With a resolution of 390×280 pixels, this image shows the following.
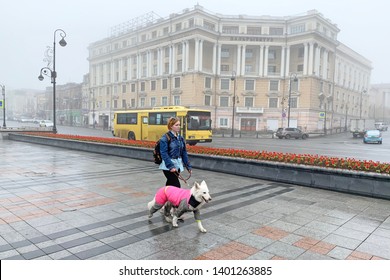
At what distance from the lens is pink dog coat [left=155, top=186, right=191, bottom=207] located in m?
5.23

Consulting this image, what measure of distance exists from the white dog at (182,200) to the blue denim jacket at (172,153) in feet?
1.44

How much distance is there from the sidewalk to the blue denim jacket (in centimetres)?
108

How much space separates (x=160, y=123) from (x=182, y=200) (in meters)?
20.0

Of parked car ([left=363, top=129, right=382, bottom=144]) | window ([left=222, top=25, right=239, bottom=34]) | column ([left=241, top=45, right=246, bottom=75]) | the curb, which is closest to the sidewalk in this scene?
the curb

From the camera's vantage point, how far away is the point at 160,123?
81.7ft

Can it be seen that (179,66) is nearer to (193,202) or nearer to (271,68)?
(271,68)

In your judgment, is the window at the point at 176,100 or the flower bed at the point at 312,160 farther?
the window at the point at 176,100

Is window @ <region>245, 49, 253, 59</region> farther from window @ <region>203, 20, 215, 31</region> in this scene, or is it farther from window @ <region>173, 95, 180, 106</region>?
window @ <region>173, 95, 180, 106</region>

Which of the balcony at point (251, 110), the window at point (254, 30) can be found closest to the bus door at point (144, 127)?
the balcony at point (251, 110)

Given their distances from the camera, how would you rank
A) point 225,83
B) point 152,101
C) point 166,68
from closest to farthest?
point 225,83 < point 166,68 < point 152,101

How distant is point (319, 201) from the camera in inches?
291

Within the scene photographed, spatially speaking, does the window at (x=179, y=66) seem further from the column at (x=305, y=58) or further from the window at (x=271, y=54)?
the column at (x=305, y=58)

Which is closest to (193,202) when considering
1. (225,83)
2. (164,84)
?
(225,83)

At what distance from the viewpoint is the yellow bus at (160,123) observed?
2309 cm
